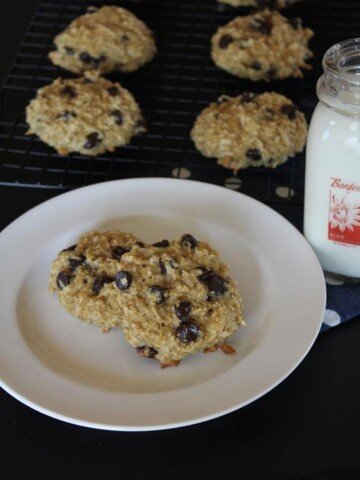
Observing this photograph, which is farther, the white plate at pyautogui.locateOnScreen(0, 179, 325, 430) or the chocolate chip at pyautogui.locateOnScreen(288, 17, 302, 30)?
the chocolate chip at pyautogui.locateOnScreen(288, 17, 302, 30)

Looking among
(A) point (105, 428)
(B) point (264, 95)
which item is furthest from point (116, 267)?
(B) point (264, 95)

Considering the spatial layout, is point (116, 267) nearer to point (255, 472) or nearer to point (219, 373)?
point (219, 373)

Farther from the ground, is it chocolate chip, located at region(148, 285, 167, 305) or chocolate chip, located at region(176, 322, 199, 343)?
chocolate chip, located at region(148, 285, 167, 305)

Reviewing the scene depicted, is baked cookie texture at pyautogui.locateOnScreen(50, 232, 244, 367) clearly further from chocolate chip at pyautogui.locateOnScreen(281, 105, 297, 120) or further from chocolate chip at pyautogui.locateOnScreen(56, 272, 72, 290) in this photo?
chocolate chip at pyautogui.locateOnScreen(281, 105, 297, 120)

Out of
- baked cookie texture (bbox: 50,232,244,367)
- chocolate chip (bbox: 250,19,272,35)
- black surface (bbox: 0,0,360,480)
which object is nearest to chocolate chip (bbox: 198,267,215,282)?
baked cookie texture (bbox: 50,232,244,367)

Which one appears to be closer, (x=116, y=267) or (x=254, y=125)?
(x=116, y=267)

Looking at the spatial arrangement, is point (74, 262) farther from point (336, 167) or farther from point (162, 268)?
point (336, 167)
